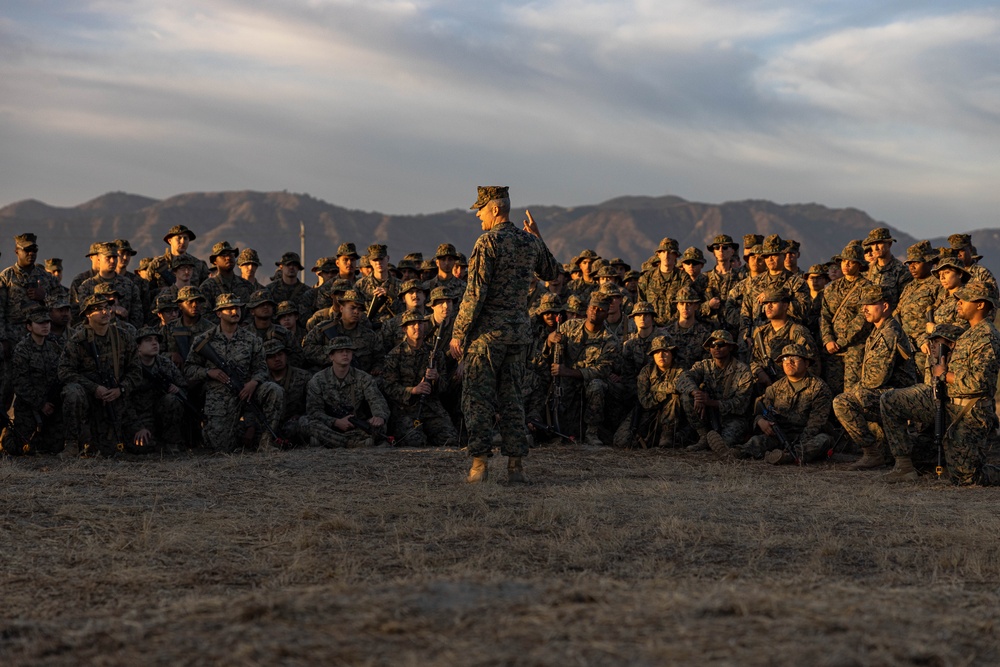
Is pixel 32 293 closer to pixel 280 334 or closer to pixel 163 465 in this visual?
pixel 280 334

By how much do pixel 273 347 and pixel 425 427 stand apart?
2046 mm

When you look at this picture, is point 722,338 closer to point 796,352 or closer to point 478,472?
point 796,352

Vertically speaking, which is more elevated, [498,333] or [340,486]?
[498,333]

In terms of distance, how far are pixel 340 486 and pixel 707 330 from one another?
20.7 ft

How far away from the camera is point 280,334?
44.4 feet

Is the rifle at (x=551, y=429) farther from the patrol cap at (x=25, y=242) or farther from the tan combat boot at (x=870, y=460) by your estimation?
the patrol cap at (x=25, y=242)

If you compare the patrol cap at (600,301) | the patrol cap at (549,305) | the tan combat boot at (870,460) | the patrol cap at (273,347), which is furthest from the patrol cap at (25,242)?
the tan combat boot at (870,460)

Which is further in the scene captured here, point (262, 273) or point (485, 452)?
point (262, 273)

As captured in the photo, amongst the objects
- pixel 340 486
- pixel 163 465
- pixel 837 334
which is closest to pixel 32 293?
pixel 163 465

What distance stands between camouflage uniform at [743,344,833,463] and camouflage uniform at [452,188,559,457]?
151 inches

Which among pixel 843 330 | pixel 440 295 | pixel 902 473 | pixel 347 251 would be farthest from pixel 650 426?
pixel 347 251

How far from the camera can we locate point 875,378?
451 inches

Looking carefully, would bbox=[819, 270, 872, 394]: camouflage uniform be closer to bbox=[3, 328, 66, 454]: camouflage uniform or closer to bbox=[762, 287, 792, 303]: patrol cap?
bbox=[762, 287, 792, 303]: patrol cap

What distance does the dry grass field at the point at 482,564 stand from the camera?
441 centimetres
